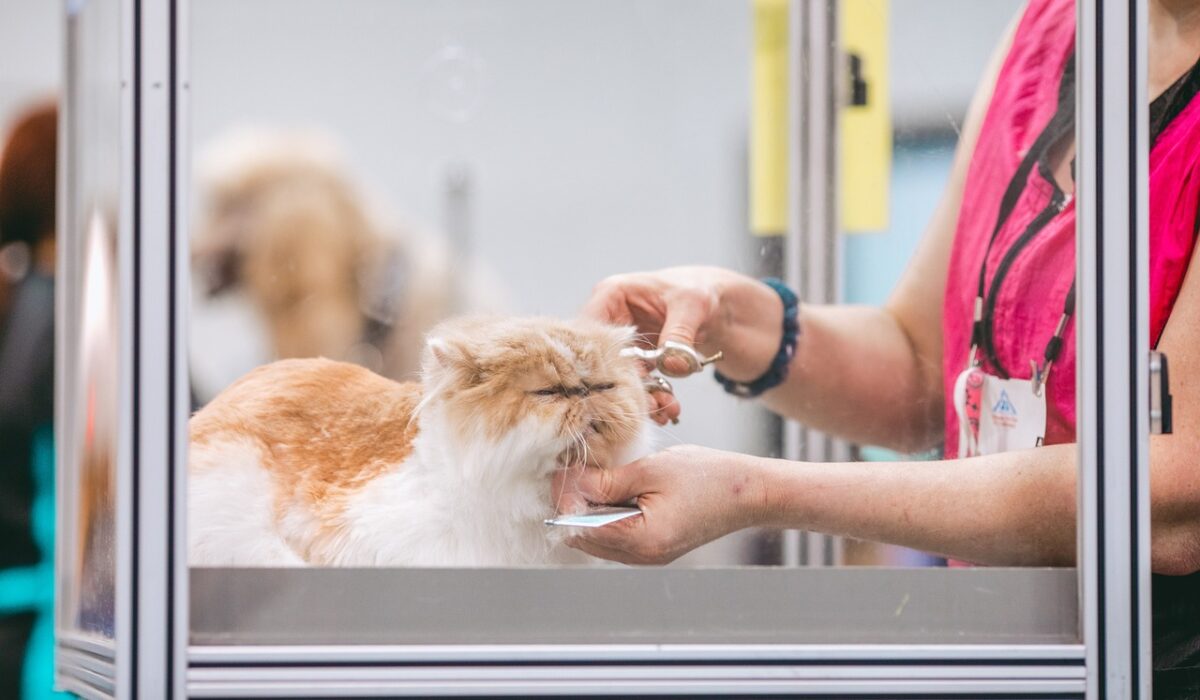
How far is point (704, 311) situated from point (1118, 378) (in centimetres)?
57

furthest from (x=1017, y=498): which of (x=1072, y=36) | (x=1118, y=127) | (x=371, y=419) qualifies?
(x=371, y=419)

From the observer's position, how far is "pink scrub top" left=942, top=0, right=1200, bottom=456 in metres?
0.96

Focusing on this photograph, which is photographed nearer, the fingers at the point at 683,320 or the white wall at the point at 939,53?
the fingers at the point at 683,320

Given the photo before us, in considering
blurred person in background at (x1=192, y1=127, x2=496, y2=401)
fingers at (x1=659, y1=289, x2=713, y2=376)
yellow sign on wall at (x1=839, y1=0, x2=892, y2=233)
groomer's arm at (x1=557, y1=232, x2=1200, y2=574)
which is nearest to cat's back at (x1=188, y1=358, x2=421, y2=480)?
blurred person in background at (x1=192, y1=127, x2=496, y2=401)

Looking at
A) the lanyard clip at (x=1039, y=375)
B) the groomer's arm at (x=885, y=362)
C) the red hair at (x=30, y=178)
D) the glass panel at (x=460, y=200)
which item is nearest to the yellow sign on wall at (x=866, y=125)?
the glass panel at (x=460, y=200)

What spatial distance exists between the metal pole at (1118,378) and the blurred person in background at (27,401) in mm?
1412

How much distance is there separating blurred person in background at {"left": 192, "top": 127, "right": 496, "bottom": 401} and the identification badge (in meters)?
0.67

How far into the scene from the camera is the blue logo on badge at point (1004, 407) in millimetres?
1141

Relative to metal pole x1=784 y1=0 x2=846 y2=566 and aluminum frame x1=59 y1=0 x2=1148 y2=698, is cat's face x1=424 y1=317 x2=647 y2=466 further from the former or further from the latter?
metal pole x1=784 y1=0 x2=846 y2=566

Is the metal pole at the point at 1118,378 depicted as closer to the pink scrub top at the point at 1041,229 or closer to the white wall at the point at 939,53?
the pink scrub top at the point at 1041,229

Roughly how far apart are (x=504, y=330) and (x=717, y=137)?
2.46ft

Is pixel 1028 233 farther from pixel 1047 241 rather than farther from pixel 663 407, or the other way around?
pixel 663 407

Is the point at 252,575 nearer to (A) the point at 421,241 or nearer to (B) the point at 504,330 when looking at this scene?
(B) the point at 504,330

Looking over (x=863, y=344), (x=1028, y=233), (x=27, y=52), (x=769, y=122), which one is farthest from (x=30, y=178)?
(x=1028, y=233)
